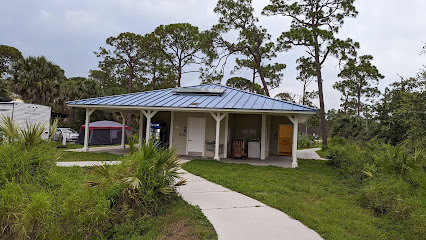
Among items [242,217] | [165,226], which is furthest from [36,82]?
[242,217]

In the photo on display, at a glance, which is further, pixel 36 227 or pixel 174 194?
pixel 174 194

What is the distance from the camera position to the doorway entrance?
13461 mm

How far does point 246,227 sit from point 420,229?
8.13 feet

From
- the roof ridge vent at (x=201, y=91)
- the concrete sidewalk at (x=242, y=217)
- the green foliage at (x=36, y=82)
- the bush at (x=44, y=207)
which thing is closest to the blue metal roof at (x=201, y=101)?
the roof ridge vent at (x=201, y=91)

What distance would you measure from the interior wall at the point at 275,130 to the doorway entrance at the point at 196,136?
4.61 meters

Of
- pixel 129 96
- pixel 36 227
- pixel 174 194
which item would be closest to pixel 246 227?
pixel 174 194

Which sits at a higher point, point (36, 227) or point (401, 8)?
point (401, 8)

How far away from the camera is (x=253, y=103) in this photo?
1177 cm

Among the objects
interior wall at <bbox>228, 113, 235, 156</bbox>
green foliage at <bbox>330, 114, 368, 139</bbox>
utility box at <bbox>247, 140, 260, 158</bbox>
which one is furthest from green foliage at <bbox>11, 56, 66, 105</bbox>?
green foliage at <bbox>330, 114, 368, 139</bbox>

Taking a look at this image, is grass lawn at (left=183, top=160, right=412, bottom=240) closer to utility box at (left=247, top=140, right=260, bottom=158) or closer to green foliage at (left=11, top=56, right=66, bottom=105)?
utility box at (left=247, top=140, right=260, bottom=158)

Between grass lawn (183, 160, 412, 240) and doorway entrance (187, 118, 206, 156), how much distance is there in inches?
150

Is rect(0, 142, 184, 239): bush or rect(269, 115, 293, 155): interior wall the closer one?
rect(0, 142, 184, 239): bush

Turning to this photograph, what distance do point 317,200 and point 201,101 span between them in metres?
7.85

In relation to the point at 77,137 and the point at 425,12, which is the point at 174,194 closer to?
the point at 425,12
